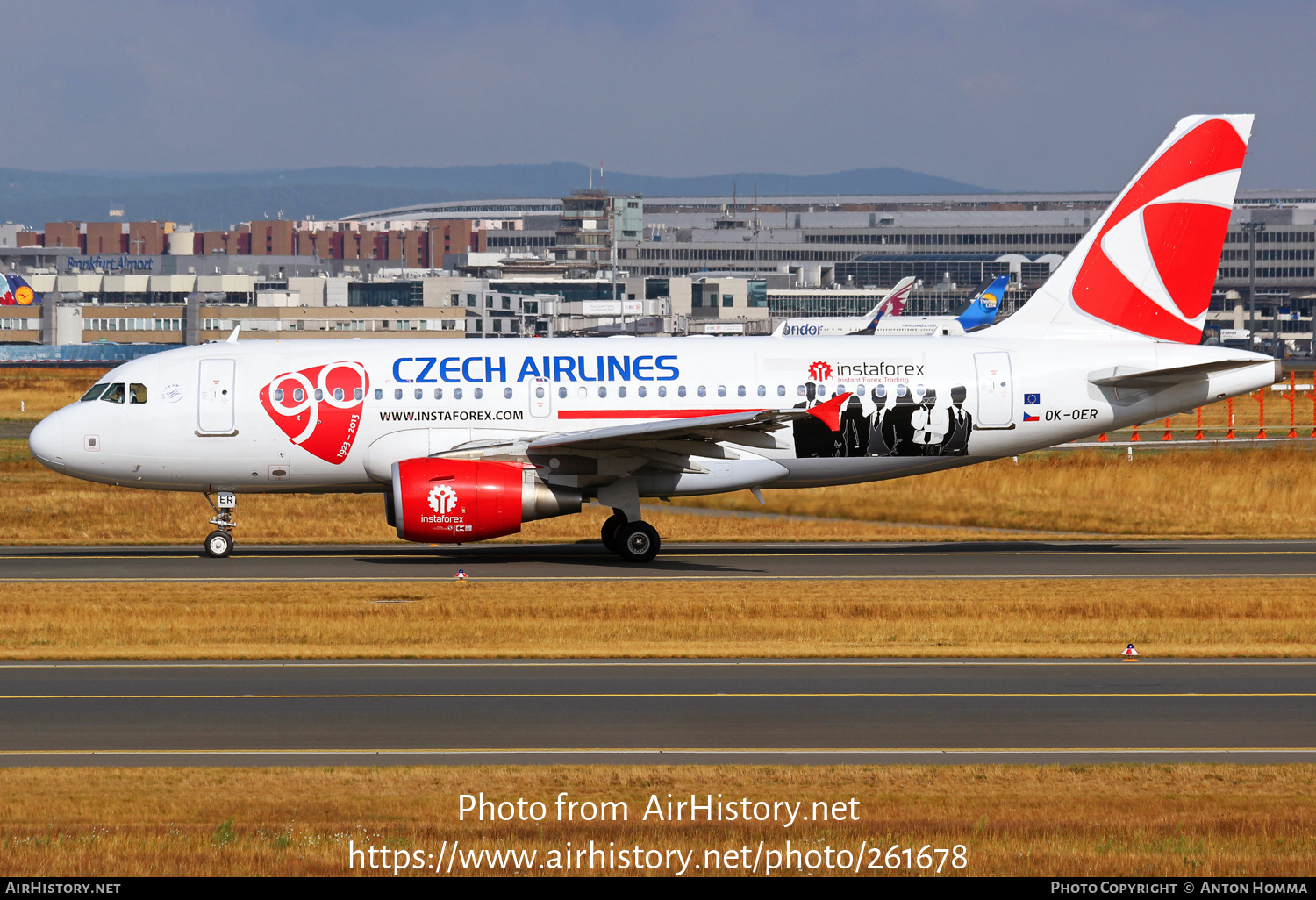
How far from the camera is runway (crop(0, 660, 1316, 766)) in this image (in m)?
14.2

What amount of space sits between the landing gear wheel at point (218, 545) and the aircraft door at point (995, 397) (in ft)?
50.5

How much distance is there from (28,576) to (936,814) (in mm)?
20967

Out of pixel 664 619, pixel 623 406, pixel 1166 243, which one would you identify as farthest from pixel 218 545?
pixel 1166 243

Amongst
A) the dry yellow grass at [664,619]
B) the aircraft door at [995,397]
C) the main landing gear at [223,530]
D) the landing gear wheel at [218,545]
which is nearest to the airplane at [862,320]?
the aircraft door at [995,397]

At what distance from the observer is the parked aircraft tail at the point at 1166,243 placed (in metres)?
30.8

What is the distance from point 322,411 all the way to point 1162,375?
16.7 m

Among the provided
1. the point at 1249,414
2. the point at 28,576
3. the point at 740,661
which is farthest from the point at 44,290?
the point at 740,661

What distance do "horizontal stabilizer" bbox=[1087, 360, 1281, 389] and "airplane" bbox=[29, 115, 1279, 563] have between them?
42 millimetres

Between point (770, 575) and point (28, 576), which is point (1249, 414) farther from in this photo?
point (28, 576)

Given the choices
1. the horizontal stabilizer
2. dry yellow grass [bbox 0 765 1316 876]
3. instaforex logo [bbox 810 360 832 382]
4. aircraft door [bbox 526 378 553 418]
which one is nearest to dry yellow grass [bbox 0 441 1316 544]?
instaforex logo [bbox 810 360 832 382]

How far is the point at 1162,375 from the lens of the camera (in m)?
29.4

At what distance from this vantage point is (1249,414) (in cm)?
6191

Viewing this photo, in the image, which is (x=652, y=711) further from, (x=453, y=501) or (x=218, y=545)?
(x=218, y=545)

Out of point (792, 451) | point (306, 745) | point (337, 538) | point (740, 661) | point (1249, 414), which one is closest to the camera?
point (306, 745)
